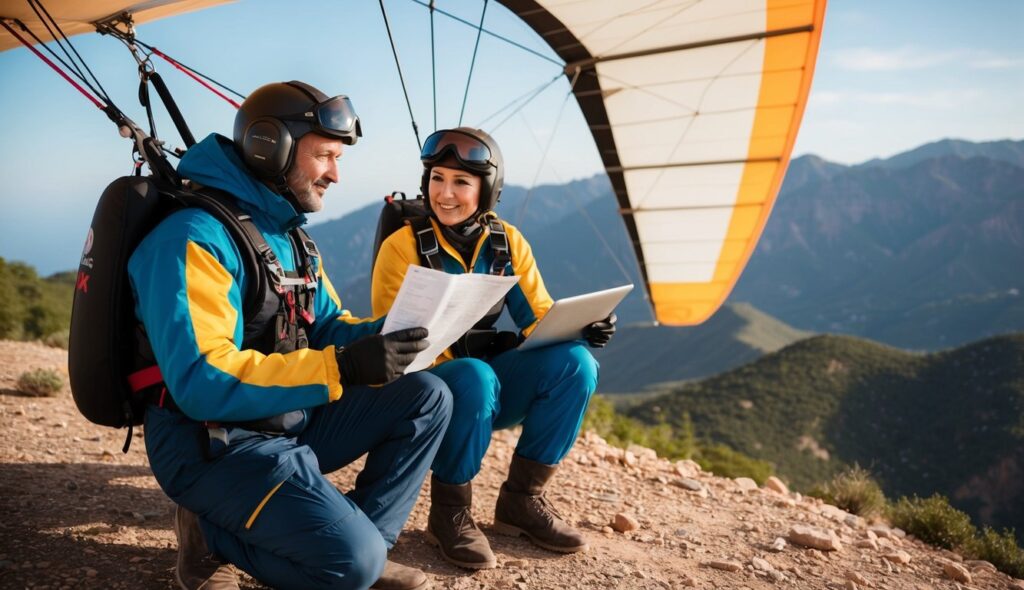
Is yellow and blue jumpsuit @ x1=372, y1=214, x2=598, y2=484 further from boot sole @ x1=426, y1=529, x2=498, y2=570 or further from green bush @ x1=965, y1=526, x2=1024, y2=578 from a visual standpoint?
green bush @ x1=965, y1=526, x2=1024, y2=578

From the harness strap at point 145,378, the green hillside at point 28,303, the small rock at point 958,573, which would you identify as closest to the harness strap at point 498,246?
the harness strap at point 145,378

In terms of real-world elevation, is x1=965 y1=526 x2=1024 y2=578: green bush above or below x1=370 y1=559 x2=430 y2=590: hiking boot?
below

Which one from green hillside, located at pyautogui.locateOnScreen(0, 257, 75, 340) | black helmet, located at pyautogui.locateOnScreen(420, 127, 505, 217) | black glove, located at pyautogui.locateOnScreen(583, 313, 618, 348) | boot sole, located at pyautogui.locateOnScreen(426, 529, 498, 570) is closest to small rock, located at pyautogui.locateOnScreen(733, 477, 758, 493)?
black glove, located at pyautogui.locateOnScreen(583, 313, 618, 348)

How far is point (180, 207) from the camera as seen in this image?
2457mm

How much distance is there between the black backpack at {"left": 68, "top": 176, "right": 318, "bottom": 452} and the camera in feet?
7.64

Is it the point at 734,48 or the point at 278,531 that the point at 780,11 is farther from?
the point at 278,531

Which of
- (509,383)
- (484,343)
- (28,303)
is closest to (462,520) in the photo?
(509,383)

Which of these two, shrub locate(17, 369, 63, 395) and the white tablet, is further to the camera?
shrub locate(17, 369, 63, 395)

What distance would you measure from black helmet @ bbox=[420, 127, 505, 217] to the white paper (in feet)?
3.72

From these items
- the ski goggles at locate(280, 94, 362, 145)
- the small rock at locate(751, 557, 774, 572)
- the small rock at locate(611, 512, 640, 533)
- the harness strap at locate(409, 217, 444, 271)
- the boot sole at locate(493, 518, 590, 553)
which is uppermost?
the ski goggles at locate(280, 94, 362, 145)

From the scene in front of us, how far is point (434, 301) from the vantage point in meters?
2.41

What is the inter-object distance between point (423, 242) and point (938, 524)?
166 inches

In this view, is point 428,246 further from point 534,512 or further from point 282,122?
point 534,512

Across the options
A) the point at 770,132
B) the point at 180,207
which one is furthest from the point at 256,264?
the point at 770,132
